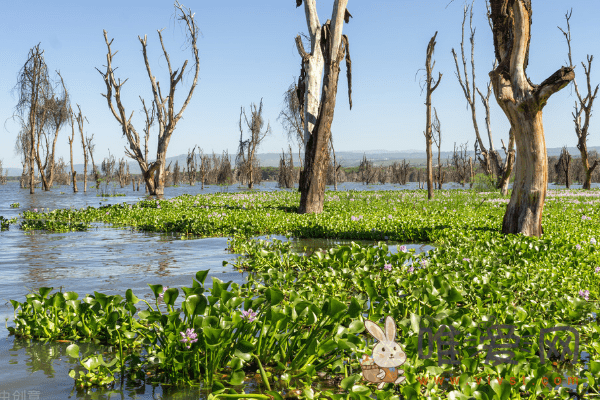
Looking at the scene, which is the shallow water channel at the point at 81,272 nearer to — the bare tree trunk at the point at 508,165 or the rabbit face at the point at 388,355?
the rabbit face at the point at 388,355

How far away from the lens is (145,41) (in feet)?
70.5

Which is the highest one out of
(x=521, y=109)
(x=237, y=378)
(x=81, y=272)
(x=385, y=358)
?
(x=521, y=109)

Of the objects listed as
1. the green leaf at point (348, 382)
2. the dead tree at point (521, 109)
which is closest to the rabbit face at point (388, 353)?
the green leaf at point (348, 382)

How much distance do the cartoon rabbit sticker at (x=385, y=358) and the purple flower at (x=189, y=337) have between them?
0.93m

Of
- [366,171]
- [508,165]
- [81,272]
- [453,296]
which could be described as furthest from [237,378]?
[366,171]

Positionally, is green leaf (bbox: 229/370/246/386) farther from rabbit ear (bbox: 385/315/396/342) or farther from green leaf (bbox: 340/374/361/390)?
rabbit ear (bbox: 385/315/396/342)

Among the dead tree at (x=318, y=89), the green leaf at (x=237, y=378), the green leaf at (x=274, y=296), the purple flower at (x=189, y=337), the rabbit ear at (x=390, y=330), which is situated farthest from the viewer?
the dead tree at (x=318, y=89)

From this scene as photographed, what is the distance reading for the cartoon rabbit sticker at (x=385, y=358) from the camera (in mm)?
2197

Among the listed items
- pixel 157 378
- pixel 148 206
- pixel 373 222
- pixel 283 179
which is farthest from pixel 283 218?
pixel 283 179

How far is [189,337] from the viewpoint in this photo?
2.51 meters

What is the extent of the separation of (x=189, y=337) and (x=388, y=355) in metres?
1.08

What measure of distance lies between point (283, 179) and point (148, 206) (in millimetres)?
33425

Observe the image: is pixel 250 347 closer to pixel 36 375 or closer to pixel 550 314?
pixel 36 375

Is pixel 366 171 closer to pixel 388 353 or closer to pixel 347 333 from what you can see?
pixel 347 333
